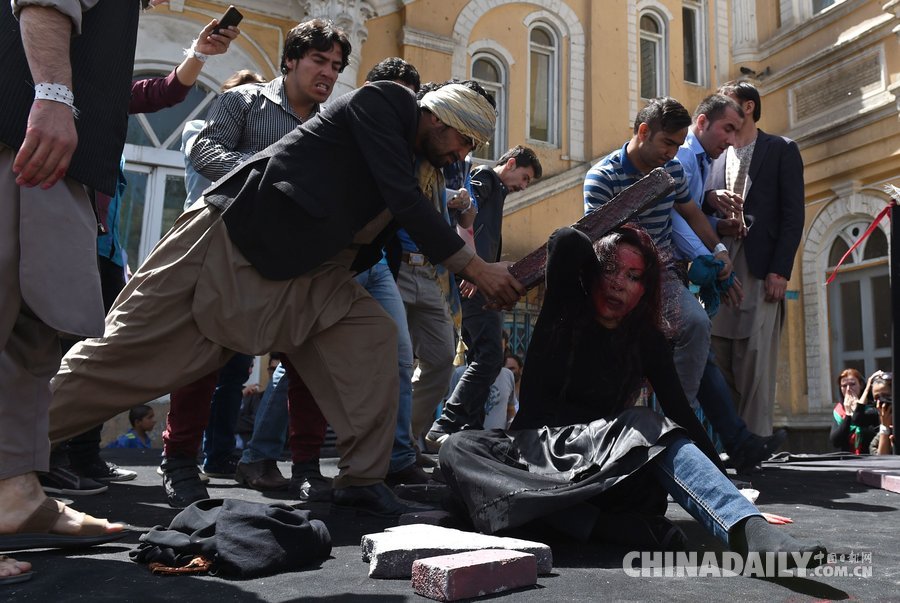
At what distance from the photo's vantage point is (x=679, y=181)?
4.03 metres

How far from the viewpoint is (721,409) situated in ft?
13.6

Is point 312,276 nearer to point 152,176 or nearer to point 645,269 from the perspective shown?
point 645,269

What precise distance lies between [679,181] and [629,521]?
2.19m

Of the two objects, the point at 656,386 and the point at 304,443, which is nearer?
the point at 656,386

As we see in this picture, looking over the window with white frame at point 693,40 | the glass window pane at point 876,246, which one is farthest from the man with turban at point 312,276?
the window with white frame at point 693,40

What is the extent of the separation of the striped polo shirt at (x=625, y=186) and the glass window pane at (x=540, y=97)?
8.67 meters

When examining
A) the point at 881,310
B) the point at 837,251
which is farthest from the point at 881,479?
the point at 837,251

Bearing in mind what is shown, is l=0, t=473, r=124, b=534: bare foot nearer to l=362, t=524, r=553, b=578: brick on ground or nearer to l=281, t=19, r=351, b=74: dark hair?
l=362, t=524, r=553, b=578: brick on ground

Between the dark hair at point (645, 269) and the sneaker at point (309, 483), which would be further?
the sneaker at point (309, 483)

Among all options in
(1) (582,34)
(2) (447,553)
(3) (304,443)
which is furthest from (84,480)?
(1) (582,34)

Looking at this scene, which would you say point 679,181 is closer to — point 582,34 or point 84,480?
point 84,480

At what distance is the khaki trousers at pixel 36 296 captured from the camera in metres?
2.00

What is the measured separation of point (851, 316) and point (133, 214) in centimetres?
934

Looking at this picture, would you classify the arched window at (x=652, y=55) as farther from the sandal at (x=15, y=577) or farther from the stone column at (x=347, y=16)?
the sandal at (x=15, y=577)
